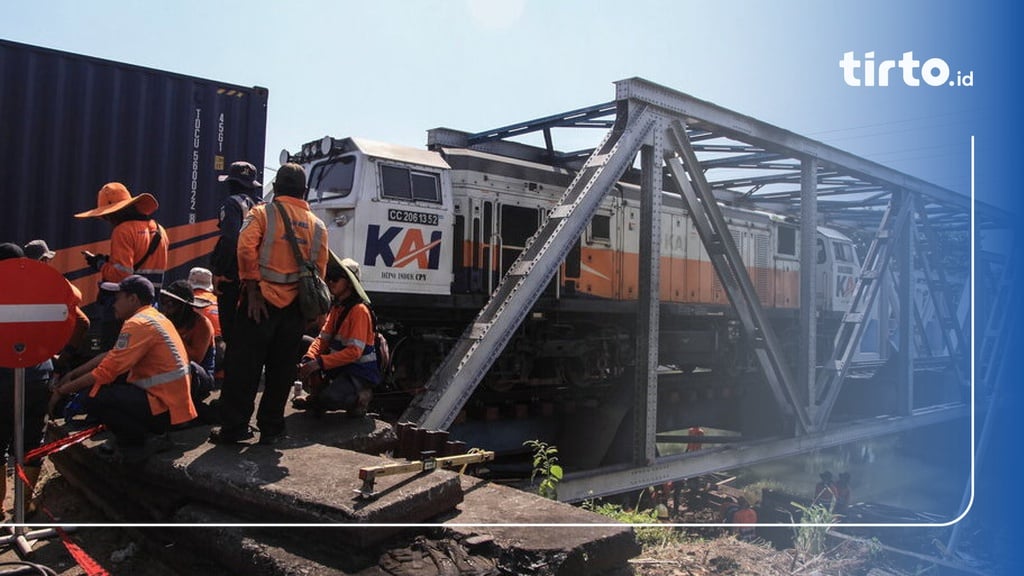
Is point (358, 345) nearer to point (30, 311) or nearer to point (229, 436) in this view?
point (229, 436)

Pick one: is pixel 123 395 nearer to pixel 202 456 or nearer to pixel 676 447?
pixel 202 456

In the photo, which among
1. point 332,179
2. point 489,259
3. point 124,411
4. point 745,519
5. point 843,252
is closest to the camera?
point 124,411

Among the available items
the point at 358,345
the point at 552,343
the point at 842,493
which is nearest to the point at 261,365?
the point at 358,345

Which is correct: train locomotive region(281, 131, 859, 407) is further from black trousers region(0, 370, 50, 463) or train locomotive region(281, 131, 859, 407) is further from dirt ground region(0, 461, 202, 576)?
dirt ground region(0, 461, 202, 576)

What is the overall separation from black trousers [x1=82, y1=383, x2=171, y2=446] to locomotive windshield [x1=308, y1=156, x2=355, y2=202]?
5099 millimetres

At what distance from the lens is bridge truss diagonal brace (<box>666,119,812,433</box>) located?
860 centimetres

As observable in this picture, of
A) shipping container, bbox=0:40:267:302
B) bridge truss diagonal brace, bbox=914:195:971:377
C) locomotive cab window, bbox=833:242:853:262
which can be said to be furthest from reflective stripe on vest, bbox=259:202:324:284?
locomotive cab window, bbox=833:242:853:262

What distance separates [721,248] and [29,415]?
23.3ft

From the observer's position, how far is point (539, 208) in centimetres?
1076

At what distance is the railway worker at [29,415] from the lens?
4.55 m

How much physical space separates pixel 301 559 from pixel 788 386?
8249 mm

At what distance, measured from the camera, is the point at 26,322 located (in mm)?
3725

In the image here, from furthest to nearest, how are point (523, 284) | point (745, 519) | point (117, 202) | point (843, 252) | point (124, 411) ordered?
point (843, 252) < point (745, 519) < point (523, 284) < point (117, 202) < point (124, 411)

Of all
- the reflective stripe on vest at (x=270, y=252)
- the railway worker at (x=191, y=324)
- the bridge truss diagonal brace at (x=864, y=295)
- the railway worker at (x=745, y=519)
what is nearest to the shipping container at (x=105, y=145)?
the railway worker at (x=191, y=324)
